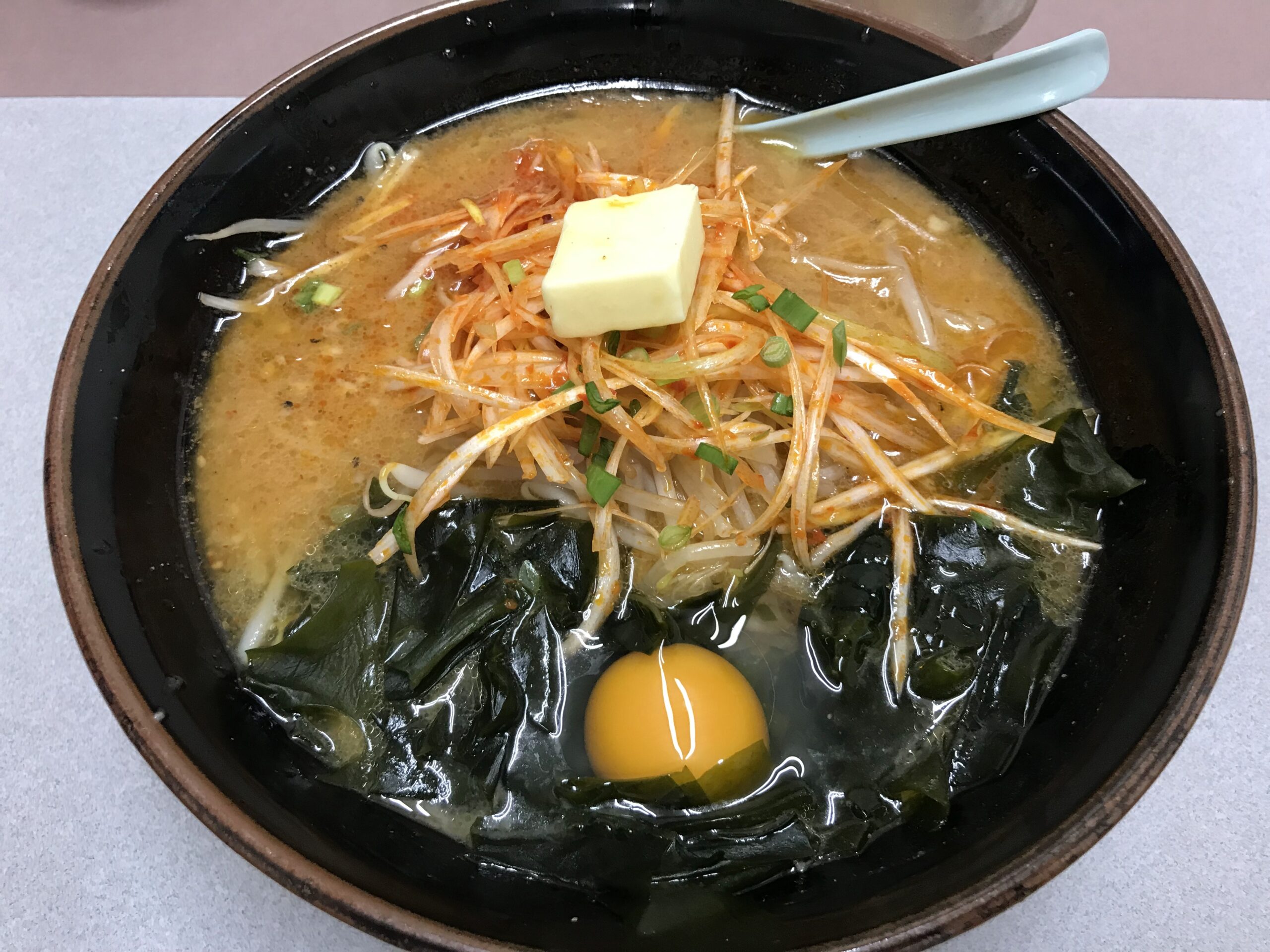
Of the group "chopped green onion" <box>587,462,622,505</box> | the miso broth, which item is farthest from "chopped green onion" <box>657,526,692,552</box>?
"chopped green onion" <box>587,462,622,505</box>

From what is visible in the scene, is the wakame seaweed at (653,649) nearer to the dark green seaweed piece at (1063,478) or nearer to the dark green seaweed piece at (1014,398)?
the dark green seaweed piece at (1063,478)

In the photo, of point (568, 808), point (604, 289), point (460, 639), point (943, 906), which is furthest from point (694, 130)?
point (943, 906)

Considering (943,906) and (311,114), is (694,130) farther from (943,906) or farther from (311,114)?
(943,906)

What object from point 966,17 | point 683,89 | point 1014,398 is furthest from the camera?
point 966,17

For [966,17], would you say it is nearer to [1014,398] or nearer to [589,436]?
[1014,398]

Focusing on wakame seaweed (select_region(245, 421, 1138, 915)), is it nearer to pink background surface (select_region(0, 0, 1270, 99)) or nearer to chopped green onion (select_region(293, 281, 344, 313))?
chopped green onion (select_region(293, 281, 344, 313))

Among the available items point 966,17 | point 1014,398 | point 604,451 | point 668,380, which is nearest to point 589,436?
point 604,451

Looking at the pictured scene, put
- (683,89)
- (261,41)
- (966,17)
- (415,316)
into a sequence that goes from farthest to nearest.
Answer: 1. (261,41)
2. (966,17)
3. (683,89)
4. (415,316)
